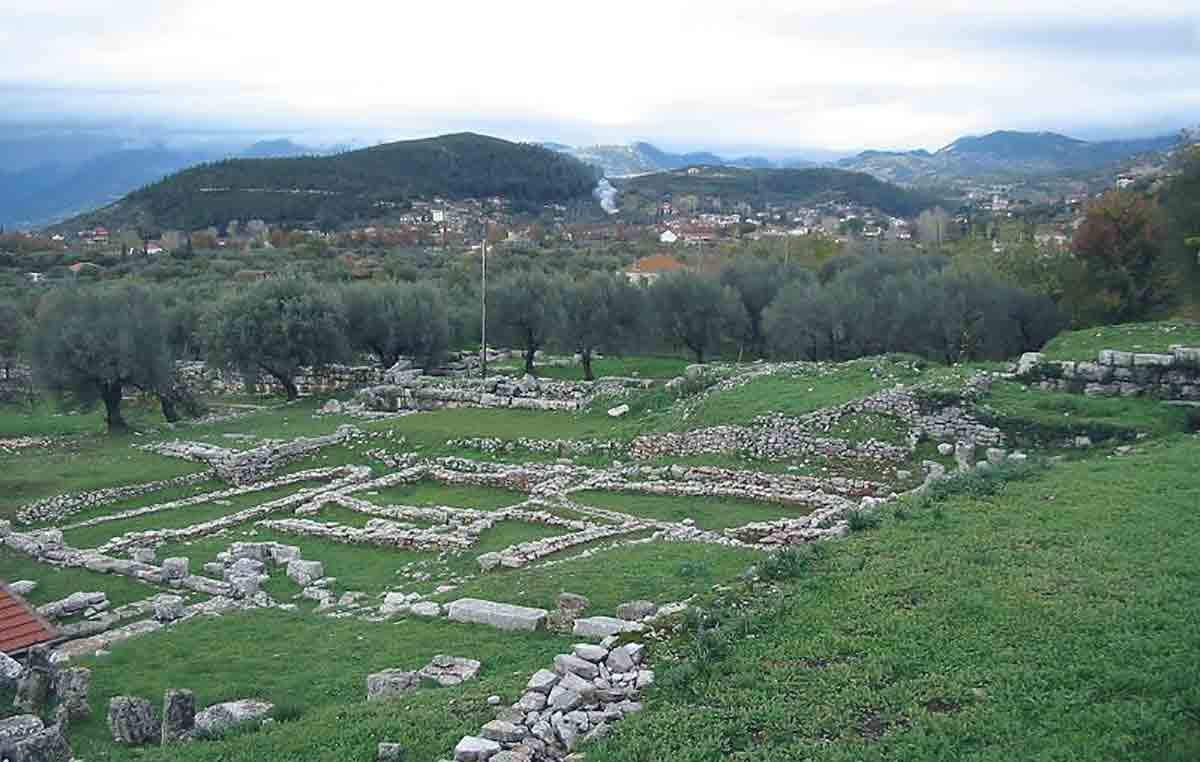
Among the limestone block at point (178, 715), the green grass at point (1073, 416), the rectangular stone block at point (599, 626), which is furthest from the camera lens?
the green grass at point (1073, 416)

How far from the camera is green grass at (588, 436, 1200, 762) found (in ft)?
28.3

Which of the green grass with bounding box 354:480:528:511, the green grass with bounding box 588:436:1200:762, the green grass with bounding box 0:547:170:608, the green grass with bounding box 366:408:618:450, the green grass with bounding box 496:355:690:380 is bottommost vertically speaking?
the green grass with bounding box 496:355:690:380

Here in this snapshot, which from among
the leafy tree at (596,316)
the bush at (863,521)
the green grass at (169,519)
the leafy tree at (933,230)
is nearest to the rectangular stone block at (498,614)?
the bush at (863,521)

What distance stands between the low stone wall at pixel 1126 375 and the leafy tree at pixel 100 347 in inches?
1130

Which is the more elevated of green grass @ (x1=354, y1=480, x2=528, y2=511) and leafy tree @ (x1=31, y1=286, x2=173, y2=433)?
leafy tree @ (x1=31, y1=286, x2=173, y2=433)

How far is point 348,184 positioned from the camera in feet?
457

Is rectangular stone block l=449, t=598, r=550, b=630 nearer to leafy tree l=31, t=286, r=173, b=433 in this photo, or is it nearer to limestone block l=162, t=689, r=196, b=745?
limestone block l=162, t=689, r=196, b=745

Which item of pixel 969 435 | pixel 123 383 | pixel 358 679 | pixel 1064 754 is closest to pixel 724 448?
pixel 969 435

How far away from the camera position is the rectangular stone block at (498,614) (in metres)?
14.6

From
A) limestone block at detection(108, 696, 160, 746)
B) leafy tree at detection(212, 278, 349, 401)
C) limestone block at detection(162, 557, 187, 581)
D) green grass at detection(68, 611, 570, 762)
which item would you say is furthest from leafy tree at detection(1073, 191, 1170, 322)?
limestone block at detection(108, 696, 160, 746)

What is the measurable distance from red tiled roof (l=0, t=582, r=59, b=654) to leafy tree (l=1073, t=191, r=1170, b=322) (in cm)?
3849

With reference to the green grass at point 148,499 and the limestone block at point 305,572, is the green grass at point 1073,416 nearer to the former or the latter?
the limestone block at point 305,572

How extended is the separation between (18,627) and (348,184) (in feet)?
430

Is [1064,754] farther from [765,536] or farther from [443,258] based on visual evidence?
[443,258]
